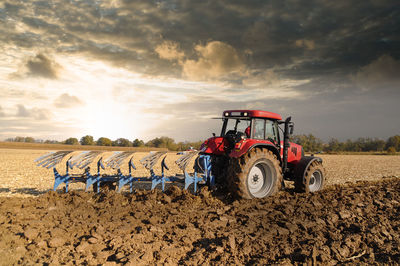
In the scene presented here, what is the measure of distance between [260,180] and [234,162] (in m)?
1.26

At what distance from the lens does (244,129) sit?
8203 millimetres

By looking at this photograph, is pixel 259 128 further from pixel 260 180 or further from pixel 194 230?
pixel 194 230

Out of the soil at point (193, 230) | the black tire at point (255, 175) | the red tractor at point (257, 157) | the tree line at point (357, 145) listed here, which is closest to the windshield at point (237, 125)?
the red tractor at point (257, 157)

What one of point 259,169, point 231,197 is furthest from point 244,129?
point 231,197

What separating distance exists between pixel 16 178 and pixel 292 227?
11.5m

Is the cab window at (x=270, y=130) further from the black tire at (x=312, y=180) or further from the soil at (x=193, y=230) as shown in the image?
the soil at (x=193, y=230)

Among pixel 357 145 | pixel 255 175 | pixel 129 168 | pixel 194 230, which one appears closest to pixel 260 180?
pixel 255 175

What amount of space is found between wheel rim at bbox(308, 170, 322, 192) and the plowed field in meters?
1.39

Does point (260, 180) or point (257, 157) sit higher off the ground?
point (257, 157)

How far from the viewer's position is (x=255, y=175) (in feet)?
24.1

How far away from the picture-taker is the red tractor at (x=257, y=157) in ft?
22.1

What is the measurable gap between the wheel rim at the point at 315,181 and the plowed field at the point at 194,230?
54.9 inches

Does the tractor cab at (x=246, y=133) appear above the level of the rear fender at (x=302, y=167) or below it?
above

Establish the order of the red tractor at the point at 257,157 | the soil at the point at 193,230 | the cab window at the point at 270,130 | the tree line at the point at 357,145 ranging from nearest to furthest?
1. the soil at the point at 193,230
2. the red tractor at the point at 257,157
3. the cab window at the point at 270,130
4. the tree line at the point at 357,145
